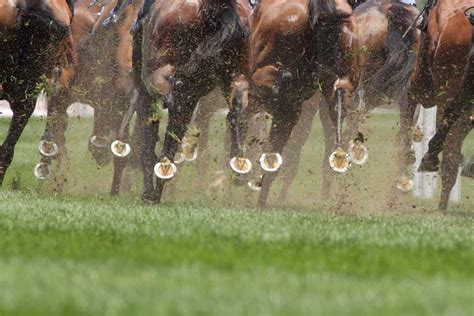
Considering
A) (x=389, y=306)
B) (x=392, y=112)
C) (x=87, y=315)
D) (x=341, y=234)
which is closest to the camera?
(x=87, y=315)

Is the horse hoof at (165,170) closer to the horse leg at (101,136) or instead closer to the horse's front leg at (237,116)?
the horse's front leg at (237,116)

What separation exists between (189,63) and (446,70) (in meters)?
2.51

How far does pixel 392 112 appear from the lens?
29406 millimetres

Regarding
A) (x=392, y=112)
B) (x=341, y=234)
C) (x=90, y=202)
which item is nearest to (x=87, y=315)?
(x=341, y=234)

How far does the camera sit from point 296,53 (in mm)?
13469

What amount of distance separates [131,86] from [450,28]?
4.21m

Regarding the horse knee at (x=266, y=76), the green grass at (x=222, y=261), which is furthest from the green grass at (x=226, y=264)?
the horse knee at (x=266, y=76)

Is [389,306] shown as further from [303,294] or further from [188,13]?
[188,13]

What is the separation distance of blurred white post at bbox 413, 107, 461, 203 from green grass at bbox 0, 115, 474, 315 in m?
6.58

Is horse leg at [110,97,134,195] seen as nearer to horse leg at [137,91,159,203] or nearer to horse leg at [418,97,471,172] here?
horse leg at [137,91,159,203]

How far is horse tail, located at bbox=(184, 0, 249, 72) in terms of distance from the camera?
38.4ft

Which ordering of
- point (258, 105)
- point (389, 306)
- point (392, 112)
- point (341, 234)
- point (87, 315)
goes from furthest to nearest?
point (392, 112) → point (258, 105) → point (341, 234) → point (389, 306) → point (87, 315)

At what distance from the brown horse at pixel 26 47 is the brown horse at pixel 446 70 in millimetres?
3662

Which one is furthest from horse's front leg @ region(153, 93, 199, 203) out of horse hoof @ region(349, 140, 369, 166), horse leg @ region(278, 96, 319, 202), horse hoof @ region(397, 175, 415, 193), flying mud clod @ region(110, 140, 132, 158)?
horse leg @ region(278, 96, 319, 202)
